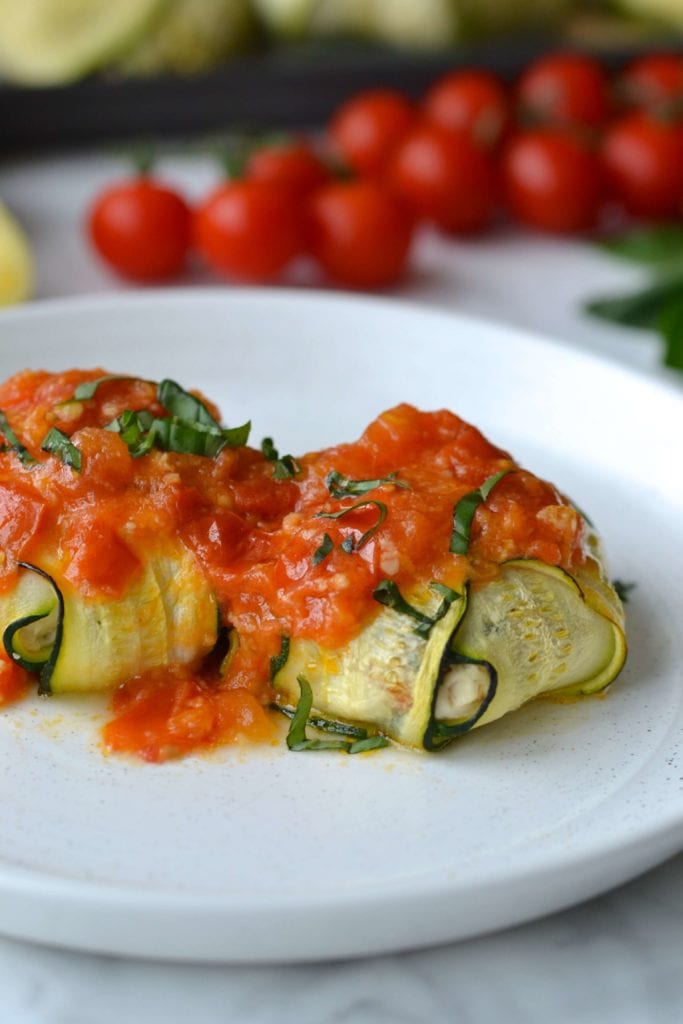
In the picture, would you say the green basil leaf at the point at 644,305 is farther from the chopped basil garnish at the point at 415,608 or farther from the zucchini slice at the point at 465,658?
the chopped basil garnish at the point at 415,608

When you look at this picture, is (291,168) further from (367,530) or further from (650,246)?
(367,530)

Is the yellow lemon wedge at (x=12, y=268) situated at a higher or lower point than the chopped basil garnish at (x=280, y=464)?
lower

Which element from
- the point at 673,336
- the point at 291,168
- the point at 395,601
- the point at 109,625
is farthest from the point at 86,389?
the point at 291,168

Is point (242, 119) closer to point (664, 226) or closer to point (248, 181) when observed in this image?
point (248, 181)

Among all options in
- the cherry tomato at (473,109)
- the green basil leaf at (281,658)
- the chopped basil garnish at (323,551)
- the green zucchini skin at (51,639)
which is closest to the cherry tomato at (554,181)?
the cherry tomato at (473,109)

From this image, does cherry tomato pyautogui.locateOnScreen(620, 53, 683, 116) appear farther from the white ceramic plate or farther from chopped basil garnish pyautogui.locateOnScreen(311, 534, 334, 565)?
chopped basil garnish pyautogui.locateOnScreen(311, 534, 334, 565)

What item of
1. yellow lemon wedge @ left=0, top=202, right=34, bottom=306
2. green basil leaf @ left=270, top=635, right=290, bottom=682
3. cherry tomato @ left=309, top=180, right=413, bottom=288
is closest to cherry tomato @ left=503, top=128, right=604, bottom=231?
cherry tomato @ left=309, top=180, right=413, bottom=288
